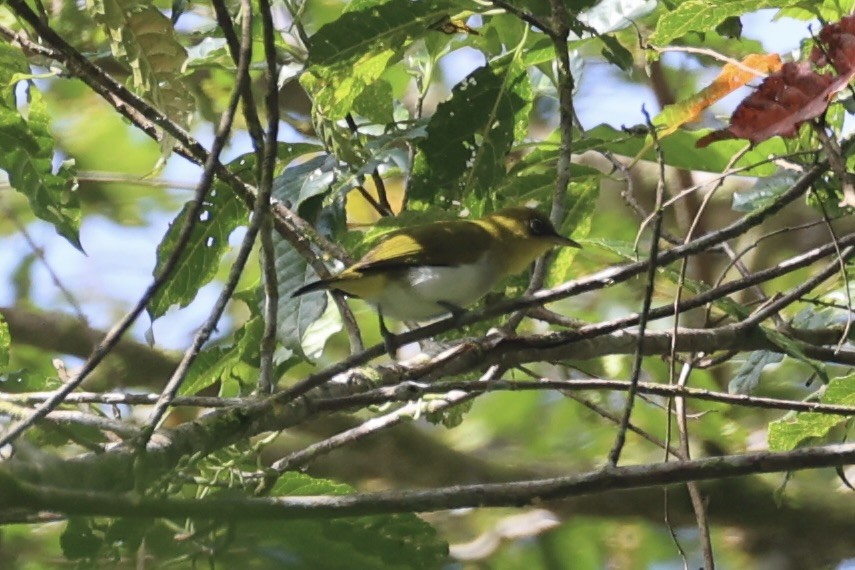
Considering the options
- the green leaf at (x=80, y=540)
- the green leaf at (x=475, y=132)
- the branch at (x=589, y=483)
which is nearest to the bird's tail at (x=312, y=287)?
the green leaf at (x=475, y=132)

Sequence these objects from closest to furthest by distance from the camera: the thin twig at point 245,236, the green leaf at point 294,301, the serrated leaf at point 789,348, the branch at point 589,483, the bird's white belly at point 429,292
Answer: the branch at point 589,483 < the thin twig at point 245,236 < the serrated leaf at point 789,348 < the green leaf at point 294,301 < the bird's white belly at point 429,292

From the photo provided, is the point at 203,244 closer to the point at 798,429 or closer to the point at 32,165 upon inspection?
the point at 32,165

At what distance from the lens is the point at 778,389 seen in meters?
4.08

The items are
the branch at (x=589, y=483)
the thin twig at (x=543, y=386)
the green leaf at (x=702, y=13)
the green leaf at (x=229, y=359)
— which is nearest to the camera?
the branch at (x=589, y=483)

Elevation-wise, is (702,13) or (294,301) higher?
(702,13)

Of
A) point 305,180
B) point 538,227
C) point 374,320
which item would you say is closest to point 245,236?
point 305,180

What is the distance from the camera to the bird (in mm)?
2988

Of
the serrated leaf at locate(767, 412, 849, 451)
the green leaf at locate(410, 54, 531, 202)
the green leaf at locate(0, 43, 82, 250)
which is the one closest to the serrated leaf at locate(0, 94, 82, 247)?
the green leaf at locate(0, 43, 82, 250)

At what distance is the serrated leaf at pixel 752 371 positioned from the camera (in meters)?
2.93

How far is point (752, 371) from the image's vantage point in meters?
2.99

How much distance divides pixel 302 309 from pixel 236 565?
81.9 inches

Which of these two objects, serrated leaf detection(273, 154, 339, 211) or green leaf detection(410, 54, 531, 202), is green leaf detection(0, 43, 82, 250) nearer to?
serrated leaf detection(273, 154, 339, 211)

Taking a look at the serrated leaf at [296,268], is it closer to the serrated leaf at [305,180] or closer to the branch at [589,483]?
the serrated leaf at [305,180]

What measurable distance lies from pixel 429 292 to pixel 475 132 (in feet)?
1.67
